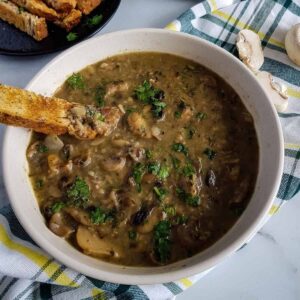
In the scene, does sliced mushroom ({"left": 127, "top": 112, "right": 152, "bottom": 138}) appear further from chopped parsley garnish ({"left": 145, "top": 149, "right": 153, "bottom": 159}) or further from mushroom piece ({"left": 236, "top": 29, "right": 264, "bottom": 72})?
mushroom piece ({"left": 236, "top": 29, "right": 264, "bottom": 72})

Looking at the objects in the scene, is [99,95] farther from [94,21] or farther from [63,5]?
[63,5]

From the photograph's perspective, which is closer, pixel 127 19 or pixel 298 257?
pixel 298 257

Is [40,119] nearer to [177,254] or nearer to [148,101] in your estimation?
[148,101]

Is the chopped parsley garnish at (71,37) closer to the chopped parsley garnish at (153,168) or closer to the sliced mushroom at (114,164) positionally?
the sliced mushroom at (114,164)

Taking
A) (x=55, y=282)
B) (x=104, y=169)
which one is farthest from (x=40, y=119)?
(x=55, y=282)

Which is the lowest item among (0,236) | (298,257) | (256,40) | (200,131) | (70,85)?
(0,236)

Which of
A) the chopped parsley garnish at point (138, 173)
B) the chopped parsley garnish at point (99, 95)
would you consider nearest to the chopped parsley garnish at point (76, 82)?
the chopped parsley garnish at point (99, 95)
